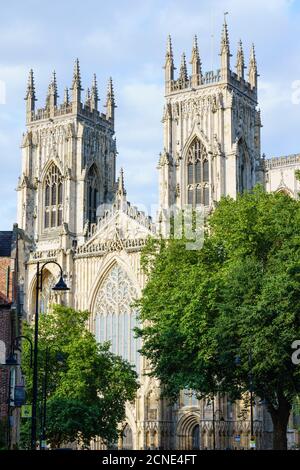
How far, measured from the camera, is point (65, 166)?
285ft

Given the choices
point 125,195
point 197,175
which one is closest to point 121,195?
point 125,195

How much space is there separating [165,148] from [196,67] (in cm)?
747

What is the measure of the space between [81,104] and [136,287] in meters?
20.0

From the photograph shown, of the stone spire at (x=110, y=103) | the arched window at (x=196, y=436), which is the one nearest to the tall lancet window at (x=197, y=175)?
the stone spire at (x=110, y=103)

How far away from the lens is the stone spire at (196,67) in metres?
84.3

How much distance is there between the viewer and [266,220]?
4812cm

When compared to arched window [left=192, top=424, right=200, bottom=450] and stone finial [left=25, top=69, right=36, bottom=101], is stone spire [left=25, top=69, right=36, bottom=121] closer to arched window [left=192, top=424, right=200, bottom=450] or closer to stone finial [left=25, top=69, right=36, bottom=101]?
stone finial [left=25, top=69, right=36, bottom=101]

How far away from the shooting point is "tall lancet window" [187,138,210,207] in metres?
81.0

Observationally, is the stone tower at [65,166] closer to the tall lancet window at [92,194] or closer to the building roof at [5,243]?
the tall lancet window at [92,194]

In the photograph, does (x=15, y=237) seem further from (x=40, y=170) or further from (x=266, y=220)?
(x=40, y=170)

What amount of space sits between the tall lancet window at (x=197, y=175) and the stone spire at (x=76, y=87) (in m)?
12.5

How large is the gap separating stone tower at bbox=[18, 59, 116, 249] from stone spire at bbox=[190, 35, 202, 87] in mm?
10831
